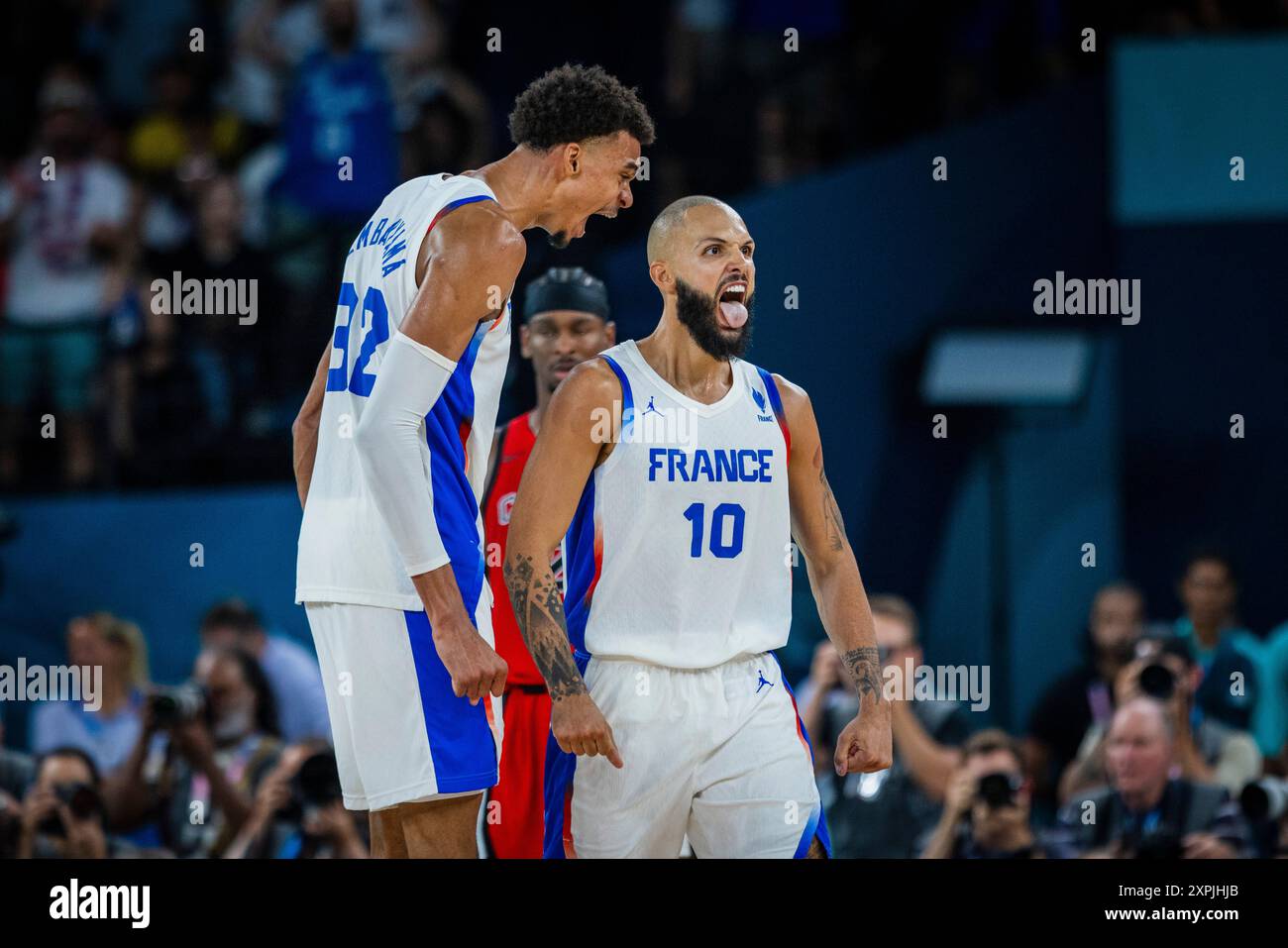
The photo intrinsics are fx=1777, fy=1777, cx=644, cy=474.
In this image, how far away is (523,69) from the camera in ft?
23.9

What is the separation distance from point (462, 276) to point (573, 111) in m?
0.55

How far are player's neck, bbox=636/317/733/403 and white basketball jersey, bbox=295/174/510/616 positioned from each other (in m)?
0.38

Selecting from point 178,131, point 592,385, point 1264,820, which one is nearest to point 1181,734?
point 1264,820

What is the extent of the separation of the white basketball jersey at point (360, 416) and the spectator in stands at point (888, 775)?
91.5 inches

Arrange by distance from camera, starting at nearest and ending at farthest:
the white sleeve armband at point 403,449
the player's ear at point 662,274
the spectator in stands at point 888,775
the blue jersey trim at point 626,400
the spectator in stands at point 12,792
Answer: the white sleeve armband at point 403,449 < the blue jersey trim at point 626,400 < the player's ear at point 662,274 < the spectator in stands at point 12,792 < the spectator in stands at point 888,775

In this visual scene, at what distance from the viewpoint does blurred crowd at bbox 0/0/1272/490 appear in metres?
7.08

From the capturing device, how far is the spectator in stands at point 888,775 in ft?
17.9

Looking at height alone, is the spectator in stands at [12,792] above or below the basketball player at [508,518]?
below

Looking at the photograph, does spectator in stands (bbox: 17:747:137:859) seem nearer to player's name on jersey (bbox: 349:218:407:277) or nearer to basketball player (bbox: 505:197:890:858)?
basketball player (bbox: 505:197:890:858)

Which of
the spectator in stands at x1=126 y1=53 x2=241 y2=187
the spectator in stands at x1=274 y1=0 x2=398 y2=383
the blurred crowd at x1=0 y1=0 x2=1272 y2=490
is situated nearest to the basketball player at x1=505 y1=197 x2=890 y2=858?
the blurred crowd at x1=0 y1=0 x2=1272 y2=490

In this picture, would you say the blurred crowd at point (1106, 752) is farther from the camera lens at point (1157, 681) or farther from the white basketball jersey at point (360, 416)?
the white basketball jersey at point (360, 416)
